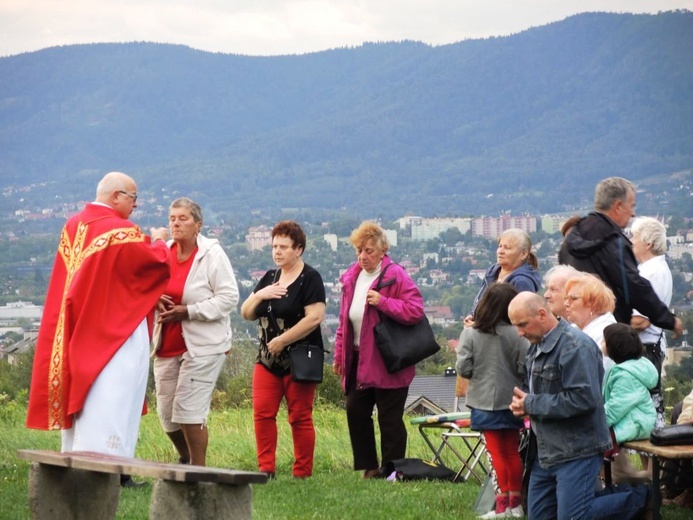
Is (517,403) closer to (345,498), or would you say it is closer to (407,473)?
(345,498)

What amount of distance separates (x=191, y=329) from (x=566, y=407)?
3.20 metres

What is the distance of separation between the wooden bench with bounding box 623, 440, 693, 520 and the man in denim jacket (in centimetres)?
19

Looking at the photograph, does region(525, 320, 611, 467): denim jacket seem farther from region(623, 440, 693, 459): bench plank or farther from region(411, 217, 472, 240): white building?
region(411, 217, 472, 240): white building

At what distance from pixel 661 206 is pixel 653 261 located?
111553 millimetres

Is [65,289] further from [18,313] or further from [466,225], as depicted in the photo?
[466,225]

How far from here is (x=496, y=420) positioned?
7.50 metres

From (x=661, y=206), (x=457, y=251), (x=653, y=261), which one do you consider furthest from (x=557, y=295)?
(x=661, y=206)

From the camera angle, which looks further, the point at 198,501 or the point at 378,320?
the point at 378,320

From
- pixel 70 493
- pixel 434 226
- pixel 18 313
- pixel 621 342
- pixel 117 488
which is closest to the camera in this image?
pixel 70 493

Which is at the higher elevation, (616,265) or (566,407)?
(616,265)

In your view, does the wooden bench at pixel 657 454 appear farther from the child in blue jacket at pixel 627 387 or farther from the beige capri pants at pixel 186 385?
the beige capri pants at pixel 186 385

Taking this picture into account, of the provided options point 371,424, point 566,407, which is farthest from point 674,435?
point 371,424

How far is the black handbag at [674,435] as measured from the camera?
21.2ft

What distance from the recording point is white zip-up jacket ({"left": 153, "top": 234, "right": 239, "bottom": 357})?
857cm
